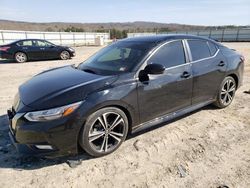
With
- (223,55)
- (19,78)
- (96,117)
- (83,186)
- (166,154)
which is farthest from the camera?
(19,78)

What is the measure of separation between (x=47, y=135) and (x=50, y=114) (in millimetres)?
260

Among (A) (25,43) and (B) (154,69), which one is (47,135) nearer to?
(B) (154,69)

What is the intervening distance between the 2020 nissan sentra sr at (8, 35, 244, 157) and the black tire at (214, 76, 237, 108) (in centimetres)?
10

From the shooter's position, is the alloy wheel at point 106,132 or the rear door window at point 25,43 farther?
the rear door window at point 25,43

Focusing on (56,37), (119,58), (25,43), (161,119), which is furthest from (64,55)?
(56,37)

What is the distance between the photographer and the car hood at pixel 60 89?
2.87 meters

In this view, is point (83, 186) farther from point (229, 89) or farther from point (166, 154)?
point (229, 89)

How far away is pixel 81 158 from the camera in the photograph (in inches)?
125

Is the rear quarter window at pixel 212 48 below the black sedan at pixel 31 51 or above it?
above

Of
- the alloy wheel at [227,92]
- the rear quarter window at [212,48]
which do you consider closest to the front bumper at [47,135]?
the rear quarter window at [212,48]

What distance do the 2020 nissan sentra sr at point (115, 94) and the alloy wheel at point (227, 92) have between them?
0.22 meters

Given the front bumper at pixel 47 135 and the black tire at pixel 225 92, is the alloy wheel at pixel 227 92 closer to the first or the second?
the black tire at pixel 225 92

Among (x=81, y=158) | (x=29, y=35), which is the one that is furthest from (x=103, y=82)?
(x=29, y=35)

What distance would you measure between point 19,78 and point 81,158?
649 centimetres
